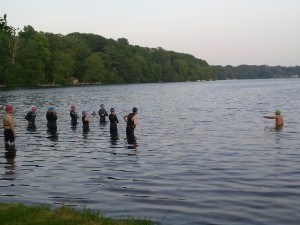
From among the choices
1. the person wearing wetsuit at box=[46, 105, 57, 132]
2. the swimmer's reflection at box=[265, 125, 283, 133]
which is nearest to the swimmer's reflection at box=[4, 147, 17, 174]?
the person wearing wetsuit at box=[46, 105, 57, 132]

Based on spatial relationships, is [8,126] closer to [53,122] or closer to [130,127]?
[130,127]

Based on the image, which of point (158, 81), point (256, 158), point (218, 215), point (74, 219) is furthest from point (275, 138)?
point (158, 81)

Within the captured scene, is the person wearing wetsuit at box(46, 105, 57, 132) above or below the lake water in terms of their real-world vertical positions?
above

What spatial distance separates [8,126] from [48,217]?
11629mm

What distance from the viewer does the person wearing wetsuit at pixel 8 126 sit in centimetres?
1840

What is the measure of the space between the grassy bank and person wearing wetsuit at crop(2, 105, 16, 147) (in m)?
10.3

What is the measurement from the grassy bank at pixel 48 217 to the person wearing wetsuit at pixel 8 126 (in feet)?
33.8

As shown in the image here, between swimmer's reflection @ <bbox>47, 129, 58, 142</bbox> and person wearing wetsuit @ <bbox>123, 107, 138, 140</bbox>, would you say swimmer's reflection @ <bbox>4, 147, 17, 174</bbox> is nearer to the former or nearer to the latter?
swimmer's reflection @ <bbox>47, 129, 58, 142</bbox>

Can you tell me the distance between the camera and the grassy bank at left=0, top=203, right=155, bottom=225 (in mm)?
7766

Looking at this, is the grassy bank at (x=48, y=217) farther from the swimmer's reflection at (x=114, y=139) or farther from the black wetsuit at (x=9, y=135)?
the swimmer's reflection at (x=114, y=139)

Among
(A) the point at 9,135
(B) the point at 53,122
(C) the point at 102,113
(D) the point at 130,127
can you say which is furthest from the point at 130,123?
(C) the point at 102,113

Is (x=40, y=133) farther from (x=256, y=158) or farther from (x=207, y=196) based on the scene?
(x=207, y=196)

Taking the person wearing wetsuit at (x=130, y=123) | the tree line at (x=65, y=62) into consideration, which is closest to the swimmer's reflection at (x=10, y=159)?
the person wearing wetsuit at (x=130, y=123)

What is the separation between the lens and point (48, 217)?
8.05 metres
